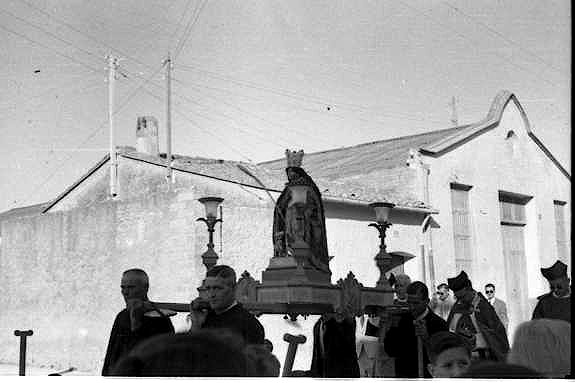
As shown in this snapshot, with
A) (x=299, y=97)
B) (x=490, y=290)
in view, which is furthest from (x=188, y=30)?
(x=490, y=290)

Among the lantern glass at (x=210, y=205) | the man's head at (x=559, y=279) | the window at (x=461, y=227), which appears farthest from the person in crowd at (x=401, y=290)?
the window at (x=461, y=227)

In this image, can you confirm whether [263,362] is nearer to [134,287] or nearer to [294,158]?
[134,287]

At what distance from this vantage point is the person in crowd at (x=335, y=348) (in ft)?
11.2

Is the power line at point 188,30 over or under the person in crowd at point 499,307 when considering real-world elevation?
over

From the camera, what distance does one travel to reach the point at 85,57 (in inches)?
169

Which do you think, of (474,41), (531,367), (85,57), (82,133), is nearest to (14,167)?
(82,133)

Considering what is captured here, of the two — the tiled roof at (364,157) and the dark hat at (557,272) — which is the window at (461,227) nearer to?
the tiled roof at (364,157)

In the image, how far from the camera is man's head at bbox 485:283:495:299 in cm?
522

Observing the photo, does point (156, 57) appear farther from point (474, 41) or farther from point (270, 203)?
point (474, 41)

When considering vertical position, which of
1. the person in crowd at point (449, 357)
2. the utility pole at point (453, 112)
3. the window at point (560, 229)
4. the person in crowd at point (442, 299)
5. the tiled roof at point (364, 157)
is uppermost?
the utility pole at point (453, 112)

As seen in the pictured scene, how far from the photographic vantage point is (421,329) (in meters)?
3.44

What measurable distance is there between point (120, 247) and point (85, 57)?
139 centimetres

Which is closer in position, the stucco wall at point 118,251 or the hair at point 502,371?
the hair at point 502,371

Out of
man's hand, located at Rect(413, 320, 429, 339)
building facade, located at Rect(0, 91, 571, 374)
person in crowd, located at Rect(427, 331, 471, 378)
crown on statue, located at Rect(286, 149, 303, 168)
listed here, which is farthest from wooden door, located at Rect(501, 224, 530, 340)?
person in crowd, located at Rect(427, 331, 471, 378)
